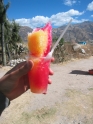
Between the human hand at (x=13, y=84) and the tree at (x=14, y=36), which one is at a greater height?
the tree at (x=14, y=36)

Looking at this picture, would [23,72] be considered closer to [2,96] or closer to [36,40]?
[36,40]

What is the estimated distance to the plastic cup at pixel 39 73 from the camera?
63.2 inches

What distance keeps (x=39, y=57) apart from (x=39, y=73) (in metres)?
0.13

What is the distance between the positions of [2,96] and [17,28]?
19138 mm

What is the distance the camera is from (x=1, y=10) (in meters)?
15.6

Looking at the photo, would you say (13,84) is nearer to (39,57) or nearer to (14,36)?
(39,57)

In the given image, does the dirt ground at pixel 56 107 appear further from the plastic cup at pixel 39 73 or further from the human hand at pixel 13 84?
the plastic cup at pixel 39 73

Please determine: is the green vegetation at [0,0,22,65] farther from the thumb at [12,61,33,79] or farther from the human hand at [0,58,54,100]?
the thumb at [12,61,33,79]

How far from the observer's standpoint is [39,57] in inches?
64.0

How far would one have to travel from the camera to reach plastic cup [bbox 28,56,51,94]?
1.60 m

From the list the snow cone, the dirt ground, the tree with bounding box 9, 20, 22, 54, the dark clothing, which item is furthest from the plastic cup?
the tree with bounding box 9, 20, 22, 54

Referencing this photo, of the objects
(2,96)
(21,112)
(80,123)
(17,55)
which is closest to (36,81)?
(2,96)

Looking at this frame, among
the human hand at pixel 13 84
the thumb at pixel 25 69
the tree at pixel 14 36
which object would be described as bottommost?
the human hand at pixel 13 84

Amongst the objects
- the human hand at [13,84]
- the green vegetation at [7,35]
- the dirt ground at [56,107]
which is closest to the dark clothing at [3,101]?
the human hand at [13,84]
